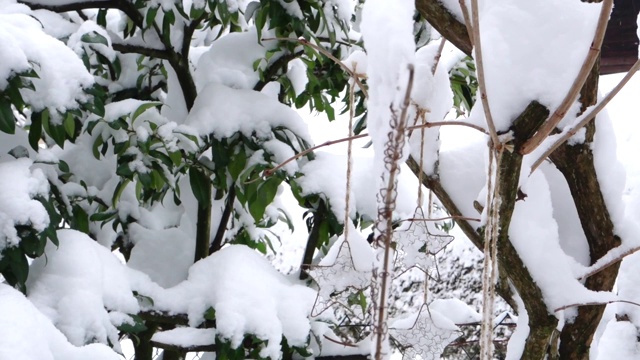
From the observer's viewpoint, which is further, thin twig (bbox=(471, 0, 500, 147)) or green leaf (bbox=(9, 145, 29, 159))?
green leaf (bbox=(9, 145, 29, 159))

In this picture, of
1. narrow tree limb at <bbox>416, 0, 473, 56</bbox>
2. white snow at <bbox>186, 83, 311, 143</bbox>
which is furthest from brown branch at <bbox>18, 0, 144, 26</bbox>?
narrow tree limb at <bbox>416, 0, 473, 56</bbox>

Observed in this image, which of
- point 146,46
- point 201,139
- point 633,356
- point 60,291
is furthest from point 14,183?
point 633,356

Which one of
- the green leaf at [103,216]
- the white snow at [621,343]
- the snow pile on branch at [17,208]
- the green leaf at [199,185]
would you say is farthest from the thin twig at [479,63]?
the green leaf at [103,216]

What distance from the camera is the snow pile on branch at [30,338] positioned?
793 mm

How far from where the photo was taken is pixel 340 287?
0.60 meters

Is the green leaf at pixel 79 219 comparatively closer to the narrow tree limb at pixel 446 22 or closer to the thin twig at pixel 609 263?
the narrow tree limb at pixel 446 22

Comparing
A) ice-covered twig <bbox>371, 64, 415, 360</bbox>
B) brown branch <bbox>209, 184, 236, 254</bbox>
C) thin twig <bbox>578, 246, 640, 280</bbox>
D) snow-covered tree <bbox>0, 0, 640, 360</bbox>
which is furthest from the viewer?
brown branch <bbox>209, 184, 236, 254</bbox>

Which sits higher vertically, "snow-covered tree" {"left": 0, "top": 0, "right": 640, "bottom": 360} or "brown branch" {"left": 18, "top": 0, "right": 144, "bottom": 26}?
"brown branch" {"left": 18, "top": 0, "right": 144, "bottom": 26}

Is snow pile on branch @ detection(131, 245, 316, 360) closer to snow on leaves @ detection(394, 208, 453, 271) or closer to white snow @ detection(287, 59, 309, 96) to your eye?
white snow @ detection(287, 59, 309, 96)

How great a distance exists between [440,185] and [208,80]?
72 cm

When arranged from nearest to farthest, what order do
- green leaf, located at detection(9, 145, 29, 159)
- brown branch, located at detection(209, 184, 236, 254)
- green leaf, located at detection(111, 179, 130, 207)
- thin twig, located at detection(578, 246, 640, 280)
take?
thin twig, located at detection(578, 246, 640, 280) < green leaf, located at detection(9, 145, 29, 159) < green leaf, located at detection(111, 179, 130, 207) < brown branch, located at detection(209, 184, 236, 254)

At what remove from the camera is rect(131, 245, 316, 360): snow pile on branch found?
41.4 inches

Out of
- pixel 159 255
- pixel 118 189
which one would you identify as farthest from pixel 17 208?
pixel 159 255

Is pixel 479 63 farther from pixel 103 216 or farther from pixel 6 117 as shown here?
pixel 103 216
